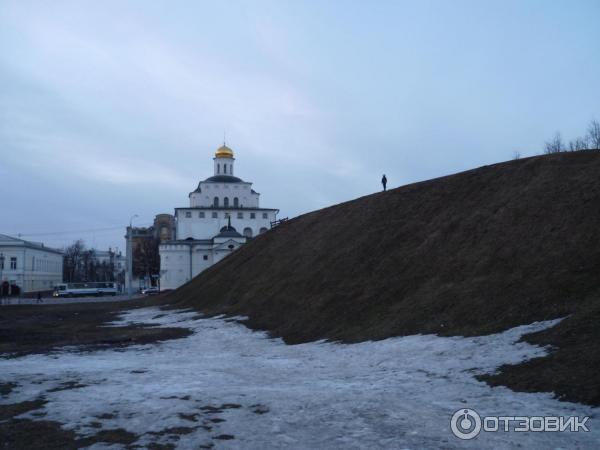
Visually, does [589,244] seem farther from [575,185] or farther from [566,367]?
[566,367]

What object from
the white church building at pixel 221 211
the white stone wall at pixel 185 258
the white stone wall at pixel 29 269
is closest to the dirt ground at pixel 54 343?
the white stone wall at pixel 185 258

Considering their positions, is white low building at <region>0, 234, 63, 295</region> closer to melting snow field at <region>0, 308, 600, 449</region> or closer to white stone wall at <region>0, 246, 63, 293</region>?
white stone wall at <region>0, 246, 63, 293</region>

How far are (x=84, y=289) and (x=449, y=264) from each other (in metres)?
67.0

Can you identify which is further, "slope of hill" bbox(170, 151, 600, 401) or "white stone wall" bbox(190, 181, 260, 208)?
"white stone wall" bbox(190, 181, 260, 208)

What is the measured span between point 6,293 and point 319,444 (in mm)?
75502

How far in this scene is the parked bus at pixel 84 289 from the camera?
75.9 m

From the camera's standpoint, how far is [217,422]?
27.2ft

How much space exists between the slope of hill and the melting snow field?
116cm

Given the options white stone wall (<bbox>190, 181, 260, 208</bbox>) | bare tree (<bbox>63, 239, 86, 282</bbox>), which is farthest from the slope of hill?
bare tree (<bbox>63, 239, 86, 282</bbox>)

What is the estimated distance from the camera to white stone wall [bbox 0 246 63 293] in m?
81.9

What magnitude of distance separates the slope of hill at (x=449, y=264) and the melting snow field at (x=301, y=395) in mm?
1161

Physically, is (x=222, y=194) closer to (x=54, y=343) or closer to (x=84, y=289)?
(x=84, y=289)

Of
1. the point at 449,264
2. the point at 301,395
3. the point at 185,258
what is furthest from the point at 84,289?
the point at 301,395

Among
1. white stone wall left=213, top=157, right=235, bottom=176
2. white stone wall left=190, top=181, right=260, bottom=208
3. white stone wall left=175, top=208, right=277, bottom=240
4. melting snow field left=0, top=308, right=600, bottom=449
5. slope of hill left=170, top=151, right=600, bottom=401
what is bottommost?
melting snow field left=0, top=308, right=600, bottom=449
